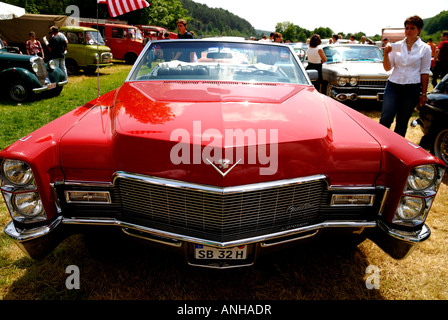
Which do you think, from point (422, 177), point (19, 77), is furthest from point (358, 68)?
point (19, 77)

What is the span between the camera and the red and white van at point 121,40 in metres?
16.9

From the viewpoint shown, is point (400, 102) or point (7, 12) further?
point (7, 12)

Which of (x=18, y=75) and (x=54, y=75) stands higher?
(x=18, y=75)

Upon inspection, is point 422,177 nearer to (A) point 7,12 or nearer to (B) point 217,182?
(B) point 217,182

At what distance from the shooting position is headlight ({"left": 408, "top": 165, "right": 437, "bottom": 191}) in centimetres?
174

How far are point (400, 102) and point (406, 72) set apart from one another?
0.40 metres

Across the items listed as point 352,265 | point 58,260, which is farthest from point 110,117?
point 352,265

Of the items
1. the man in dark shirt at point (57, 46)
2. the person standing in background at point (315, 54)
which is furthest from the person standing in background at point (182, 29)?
the man in dark shirt at point (57, 46)

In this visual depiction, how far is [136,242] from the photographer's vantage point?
6.07 ft

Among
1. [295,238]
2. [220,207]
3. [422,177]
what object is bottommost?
[295,238]

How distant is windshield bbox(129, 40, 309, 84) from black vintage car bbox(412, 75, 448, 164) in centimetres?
231

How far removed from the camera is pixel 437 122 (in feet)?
13.4

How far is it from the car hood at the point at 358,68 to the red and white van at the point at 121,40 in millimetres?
12605
